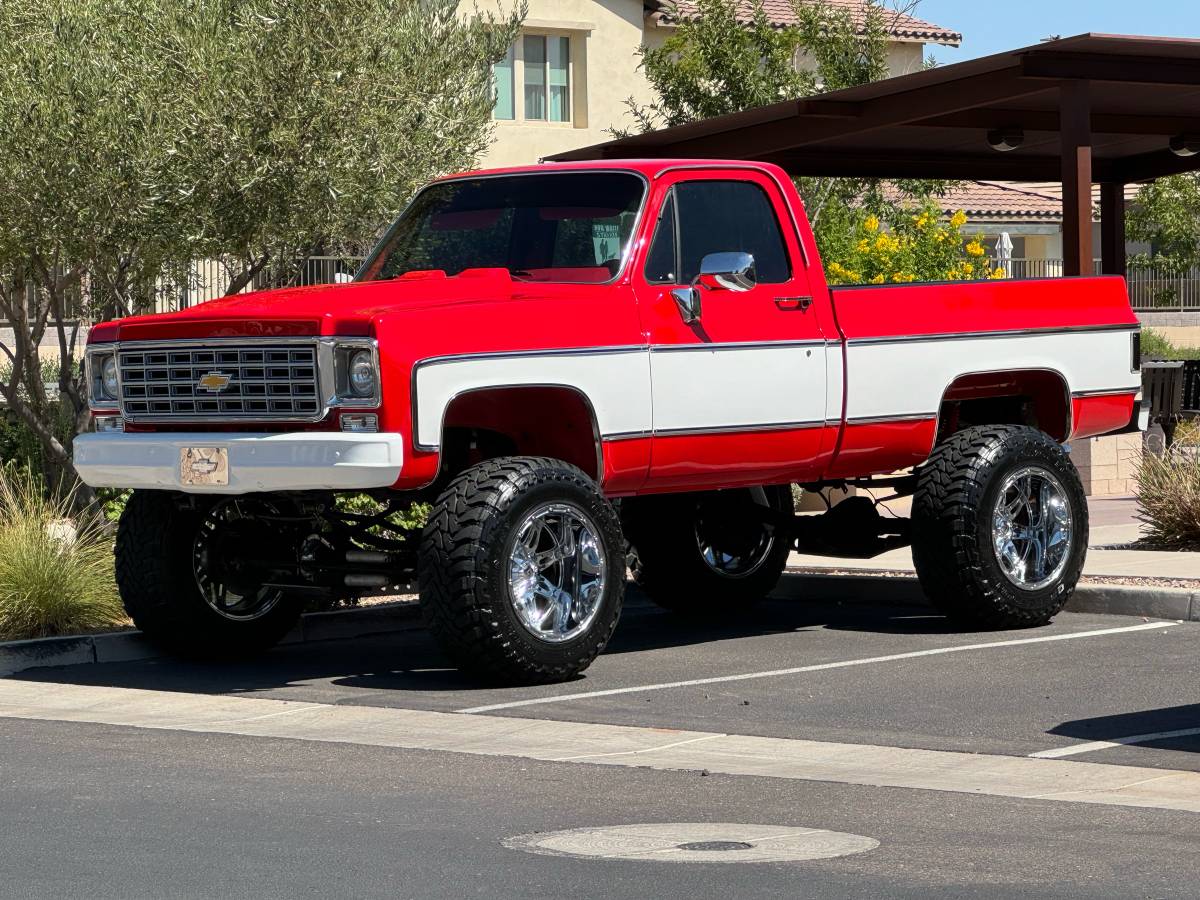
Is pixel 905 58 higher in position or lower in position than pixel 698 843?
higher

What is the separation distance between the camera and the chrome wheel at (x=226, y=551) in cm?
1152

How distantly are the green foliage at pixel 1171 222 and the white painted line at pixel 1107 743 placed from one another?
41004 millimetres

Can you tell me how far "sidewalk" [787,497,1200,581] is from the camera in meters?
13.6

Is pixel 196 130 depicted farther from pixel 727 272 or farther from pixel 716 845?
pixel 716 845

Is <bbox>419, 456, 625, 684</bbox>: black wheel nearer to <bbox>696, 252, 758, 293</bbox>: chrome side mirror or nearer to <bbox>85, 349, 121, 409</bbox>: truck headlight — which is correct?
<bbox>696, 252, 758, 293</bbox>: chrome side mirror

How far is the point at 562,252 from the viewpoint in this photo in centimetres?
1149

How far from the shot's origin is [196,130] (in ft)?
46.2

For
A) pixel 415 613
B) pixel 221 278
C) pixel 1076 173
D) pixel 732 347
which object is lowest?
pixel 415 613

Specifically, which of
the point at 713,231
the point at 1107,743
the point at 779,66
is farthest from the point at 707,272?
the point at 779,66

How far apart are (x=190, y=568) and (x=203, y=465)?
4.17 ft

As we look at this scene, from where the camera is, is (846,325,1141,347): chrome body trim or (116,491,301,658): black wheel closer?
(116,491,301,658): black wheel

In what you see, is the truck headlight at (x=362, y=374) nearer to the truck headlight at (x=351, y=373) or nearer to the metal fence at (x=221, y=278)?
the truck headlight at (x=351, y=373)

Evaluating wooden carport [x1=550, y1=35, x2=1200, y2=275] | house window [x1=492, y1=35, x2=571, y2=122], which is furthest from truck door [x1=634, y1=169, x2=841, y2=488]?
house window [x1=492, y1=35, x2=571, y2=122]

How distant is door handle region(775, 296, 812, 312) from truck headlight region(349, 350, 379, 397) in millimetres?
2576
